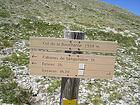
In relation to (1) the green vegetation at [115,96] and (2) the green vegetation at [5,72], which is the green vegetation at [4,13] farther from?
(1) the green vegetation at [115,96]

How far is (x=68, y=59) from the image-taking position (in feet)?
29.9

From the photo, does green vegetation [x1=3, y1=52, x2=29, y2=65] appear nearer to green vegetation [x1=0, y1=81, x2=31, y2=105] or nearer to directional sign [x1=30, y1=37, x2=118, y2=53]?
green vegetation [x1=0, y1=81, x2=31, y2=105]

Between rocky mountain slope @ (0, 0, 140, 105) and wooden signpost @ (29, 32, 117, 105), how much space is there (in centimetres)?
653

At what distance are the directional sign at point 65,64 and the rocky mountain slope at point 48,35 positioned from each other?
652 centimetres

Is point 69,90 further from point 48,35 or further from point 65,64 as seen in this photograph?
point 48,35

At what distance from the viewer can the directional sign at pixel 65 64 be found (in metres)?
9.09

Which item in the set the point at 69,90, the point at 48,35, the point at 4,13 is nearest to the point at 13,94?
the point at 69,90

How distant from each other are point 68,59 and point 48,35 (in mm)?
17186

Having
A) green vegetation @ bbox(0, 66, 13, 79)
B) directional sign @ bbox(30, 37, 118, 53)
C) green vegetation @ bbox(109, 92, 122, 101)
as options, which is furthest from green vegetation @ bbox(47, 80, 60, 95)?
directional sign @ bbox(30, 37, 118, 53)

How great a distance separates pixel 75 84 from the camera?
32.0ft

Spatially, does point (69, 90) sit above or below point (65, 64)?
below

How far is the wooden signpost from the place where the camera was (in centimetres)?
910

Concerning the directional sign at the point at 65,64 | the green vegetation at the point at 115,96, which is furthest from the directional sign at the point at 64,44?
the green vegetation at the point at 115,96

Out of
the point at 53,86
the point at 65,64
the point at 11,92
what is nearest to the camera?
the point at 65,64
